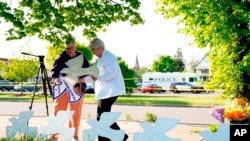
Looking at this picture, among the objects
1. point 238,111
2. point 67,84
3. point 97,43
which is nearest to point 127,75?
point 67,84

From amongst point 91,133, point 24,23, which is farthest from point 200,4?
point 91,133

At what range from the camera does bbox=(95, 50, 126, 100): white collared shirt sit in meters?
6.67

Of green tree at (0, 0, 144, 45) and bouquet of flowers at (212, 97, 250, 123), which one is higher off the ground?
green tree at (0, 0, 144, 45)

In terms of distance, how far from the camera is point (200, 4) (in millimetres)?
8750

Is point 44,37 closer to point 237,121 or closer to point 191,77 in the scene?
point 237,121

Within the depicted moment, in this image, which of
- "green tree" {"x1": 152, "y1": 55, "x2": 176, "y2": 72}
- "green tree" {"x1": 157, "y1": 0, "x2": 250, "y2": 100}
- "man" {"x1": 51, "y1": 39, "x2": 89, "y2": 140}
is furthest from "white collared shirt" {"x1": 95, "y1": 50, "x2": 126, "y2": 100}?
"green tree" {"x1": 152, "y1": 55, "x2": 176, "y2": 72}

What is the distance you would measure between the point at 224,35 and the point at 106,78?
3.02m

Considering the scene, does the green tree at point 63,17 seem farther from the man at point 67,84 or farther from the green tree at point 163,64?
the green tree at point 163,64

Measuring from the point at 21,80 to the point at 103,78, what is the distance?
38197 mm

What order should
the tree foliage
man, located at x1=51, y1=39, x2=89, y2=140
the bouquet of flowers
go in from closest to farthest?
the bouquet of flowers
man, located at x1=51, y1=39, x2=89, y2=140
the tree foliage

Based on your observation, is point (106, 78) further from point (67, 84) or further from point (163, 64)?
point (163, 64)

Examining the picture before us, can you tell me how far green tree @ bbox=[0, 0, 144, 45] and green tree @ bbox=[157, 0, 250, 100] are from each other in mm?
1791

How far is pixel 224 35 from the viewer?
855 centimetres

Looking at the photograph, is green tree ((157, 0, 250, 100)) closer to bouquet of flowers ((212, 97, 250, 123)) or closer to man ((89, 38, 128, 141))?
bouquet of flowers ((212, 97, 250, 123))
